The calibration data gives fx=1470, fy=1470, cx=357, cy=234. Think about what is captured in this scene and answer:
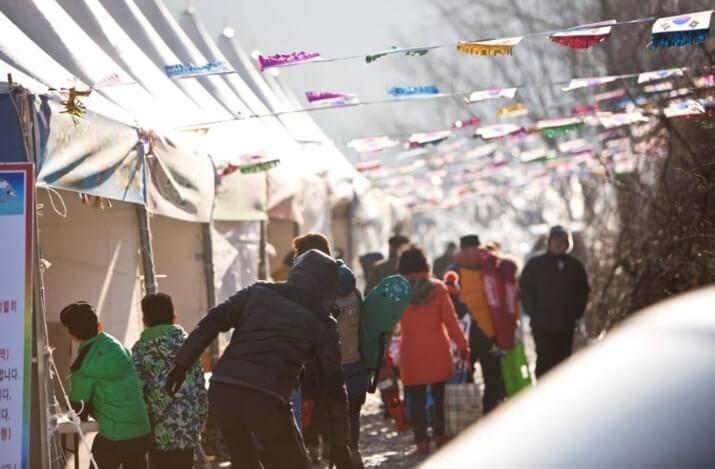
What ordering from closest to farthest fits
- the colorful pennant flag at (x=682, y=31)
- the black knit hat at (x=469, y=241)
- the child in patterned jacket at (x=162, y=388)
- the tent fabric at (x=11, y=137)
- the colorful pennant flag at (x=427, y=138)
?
the tent fabric at (x=11, y=137), the child in patterned jacket at (x=162, y=388), the colorful pennant flag at (x=682, y=31), the black knit hat at (x=469, y=241), the colorful pennant flag at (x=427, y=138)

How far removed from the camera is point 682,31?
10.5 meters

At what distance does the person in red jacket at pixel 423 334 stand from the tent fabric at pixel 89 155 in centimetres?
237

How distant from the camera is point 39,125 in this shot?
8.47 meters

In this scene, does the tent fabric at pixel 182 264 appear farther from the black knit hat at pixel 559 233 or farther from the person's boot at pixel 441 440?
the black knit hat at pixel 559 233

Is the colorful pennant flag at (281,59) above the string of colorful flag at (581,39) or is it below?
above

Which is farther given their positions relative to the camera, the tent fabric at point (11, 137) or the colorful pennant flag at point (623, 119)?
the colorful pennant flag at point (623, 119)

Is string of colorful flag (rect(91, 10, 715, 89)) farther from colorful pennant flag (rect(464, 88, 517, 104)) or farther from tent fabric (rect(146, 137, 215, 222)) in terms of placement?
colorful pennant flag (rect(464, 88, 517, 104))

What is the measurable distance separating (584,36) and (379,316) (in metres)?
2.84

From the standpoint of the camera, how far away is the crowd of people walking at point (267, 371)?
24.3 ft

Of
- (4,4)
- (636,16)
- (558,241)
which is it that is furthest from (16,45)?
(636,16)

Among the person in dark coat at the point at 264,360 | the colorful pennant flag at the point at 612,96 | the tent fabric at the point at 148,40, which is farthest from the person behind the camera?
the colorful pennant flag at the point at 612,96

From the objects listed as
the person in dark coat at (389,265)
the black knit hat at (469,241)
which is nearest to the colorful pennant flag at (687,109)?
the black knit hat at (469,241)

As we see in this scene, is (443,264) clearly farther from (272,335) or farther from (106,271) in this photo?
(272,335)

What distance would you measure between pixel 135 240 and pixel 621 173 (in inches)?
405
